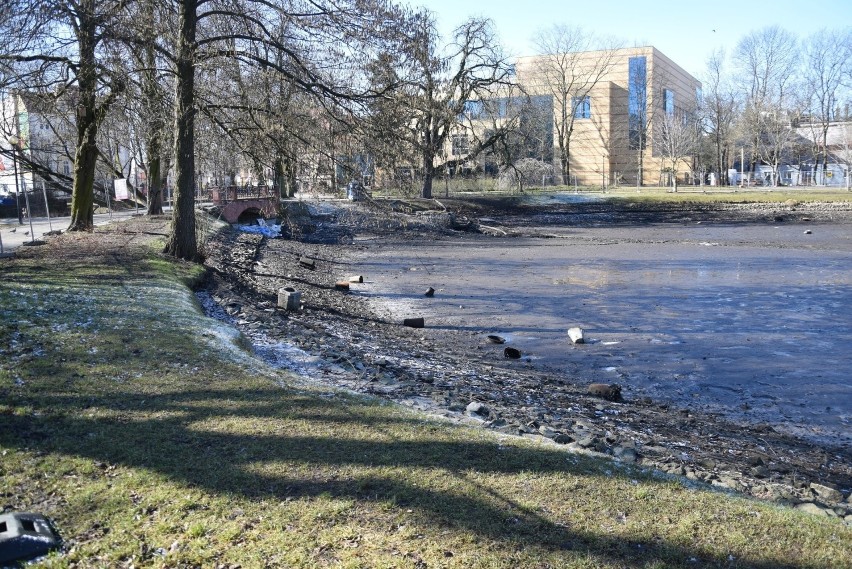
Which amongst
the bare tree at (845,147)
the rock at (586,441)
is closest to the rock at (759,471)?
the rock at (586,441)

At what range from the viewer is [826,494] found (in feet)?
21.3

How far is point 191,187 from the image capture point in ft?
56.9

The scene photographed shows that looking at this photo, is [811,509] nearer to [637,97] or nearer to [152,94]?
[152,94]

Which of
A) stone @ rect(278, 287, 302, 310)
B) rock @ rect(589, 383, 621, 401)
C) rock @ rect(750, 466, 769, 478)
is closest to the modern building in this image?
stone @ rect(278, 287, 302, 310)

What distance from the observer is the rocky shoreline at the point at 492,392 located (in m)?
7.06

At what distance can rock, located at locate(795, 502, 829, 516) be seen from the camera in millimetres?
5502

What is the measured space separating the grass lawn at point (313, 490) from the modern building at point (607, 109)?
234 feet

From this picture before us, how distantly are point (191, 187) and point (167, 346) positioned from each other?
29.6ft

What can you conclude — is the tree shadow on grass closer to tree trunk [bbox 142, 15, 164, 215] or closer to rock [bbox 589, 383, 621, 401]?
rock [bbox 589, 383, 621, 401]

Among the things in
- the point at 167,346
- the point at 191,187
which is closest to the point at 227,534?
the point at 167,346

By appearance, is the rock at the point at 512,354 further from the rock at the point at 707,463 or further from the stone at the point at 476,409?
the rock at the point at 707,463

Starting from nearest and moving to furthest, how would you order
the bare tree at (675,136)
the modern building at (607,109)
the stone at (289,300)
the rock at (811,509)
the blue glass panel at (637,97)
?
1. the rock at (811,509)
2. the stone at (289,300)
3. the bare tree at (675,136)
4. the modern building at (607,109)
5. the blue glass panel at (637,97)

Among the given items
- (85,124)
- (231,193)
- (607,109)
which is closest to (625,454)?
(85,124)

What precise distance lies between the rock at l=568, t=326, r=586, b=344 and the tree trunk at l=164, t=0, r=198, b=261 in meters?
9.38
